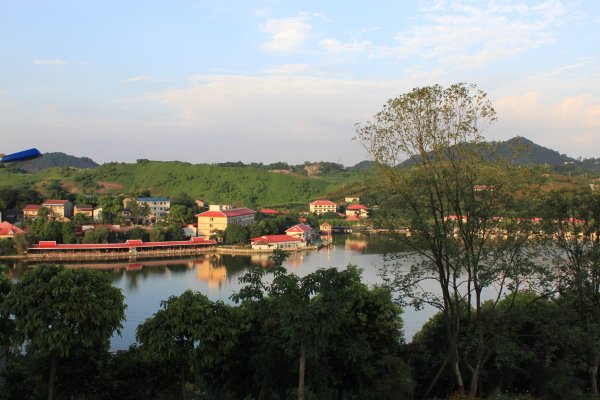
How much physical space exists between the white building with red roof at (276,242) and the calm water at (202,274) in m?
0.98

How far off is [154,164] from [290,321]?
43.8m

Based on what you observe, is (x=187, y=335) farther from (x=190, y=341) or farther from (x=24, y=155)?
(x=24, y=155)

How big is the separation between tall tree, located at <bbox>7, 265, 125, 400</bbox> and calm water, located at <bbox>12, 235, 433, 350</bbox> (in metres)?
4.89

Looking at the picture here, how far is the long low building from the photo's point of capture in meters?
20.4

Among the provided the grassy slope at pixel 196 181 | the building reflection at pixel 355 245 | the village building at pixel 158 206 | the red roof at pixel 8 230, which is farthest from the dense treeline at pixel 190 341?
the grassy slope at pixel 196 181

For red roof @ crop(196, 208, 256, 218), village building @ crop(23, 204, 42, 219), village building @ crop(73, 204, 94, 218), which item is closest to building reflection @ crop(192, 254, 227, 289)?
red roof @ crop(196, 208, 256, 218)

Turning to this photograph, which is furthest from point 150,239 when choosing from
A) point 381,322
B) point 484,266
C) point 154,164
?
point 154,164

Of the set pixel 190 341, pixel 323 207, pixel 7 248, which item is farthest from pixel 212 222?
pixel 190 341

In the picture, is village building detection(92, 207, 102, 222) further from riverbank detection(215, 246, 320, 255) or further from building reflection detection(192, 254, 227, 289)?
building reflection detection(192, 254, 227, 289)

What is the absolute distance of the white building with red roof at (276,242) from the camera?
22.5 metres

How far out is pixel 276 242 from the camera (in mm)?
22906

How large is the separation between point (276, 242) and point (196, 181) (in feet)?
71.1

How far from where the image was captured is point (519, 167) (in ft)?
13.7

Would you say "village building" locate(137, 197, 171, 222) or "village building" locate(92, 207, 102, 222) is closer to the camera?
"village building" locate(92, 207, 102, 222)
